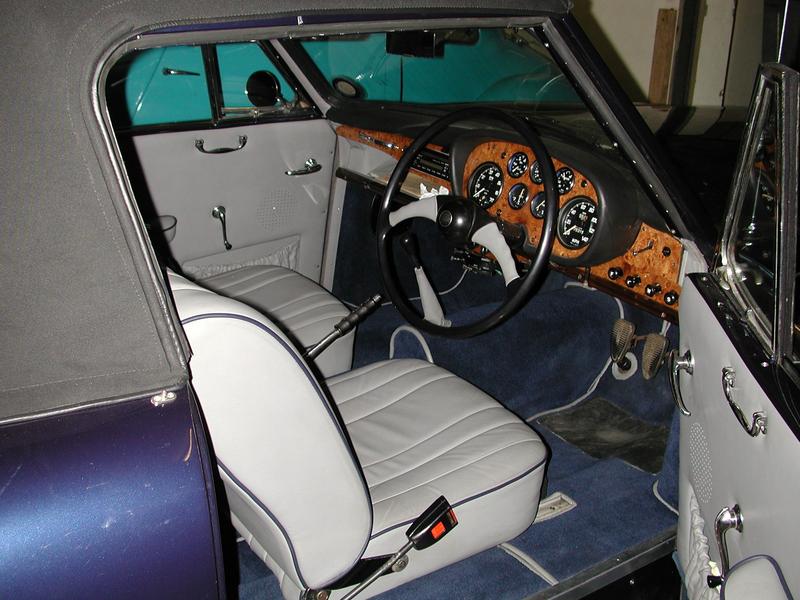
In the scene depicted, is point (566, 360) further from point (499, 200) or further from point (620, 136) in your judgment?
point (620, 136)

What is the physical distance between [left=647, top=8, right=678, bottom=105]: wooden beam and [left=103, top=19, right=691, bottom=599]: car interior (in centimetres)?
289

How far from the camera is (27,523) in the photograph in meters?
0.90

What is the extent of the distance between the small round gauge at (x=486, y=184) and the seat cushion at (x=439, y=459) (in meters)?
0.57

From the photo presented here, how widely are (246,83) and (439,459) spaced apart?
1.80 m

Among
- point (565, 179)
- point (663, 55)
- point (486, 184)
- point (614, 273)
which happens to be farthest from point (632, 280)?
point (663, 55)

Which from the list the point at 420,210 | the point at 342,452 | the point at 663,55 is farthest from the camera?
the point at 663,55

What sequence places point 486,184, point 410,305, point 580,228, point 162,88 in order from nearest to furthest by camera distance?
1. point 580,228
2. point 486,184
3. point 410,305
4. point 162,88

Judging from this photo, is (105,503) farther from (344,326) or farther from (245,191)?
(245,191)

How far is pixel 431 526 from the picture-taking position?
4.80 feet

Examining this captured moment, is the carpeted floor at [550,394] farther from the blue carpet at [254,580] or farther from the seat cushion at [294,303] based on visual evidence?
the seat cushion at [294,303]

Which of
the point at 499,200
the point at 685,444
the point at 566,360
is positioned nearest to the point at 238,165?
the point at 499,200

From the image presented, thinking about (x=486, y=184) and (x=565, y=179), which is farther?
(x=486, y=184)

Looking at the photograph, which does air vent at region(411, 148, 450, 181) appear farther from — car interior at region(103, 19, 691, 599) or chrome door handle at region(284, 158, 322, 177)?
chrome door handle at region(284, 158, 322, 177)

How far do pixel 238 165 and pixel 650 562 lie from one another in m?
1.93
